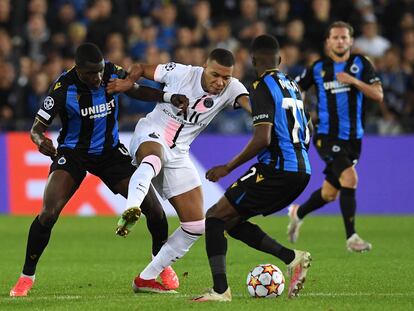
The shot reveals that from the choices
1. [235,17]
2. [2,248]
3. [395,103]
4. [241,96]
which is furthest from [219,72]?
[235,17]

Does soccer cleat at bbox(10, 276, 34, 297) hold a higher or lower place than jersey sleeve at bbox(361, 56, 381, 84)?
lower

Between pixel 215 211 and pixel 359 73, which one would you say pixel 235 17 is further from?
pixel 215 211

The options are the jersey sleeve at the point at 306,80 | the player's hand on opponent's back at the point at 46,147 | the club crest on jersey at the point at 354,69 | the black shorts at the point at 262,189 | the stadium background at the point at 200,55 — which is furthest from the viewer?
the stadium background at the point at 200,55

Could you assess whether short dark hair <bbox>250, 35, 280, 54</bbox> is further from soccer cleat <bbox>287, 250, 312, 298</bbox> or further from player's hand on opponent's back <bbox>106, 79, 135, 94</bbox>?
soccer cleat <bbox>287, 250, 312, 298</bbox>

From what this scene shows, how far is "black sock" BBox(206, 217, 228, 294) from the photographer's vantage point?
7.59m

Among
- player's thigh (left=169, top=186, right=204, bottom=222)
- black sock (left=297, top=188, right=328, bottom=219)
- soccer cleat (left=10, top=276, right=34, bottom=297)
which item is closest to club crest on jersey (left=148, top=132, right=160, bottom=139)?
player's thigh (left=169, top=186, right=204, bottom=222)

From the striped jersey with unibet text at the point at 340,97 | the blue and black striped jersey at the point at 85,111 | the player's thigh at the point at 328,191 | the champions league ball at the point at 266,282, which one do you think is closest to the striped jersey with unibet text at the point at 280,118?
the champions league ball at the point at 266,282

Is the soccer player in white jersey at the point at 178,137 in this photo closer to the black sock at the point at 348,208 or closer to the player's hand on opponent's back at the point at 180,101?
the player's hand on opponent's back at the point at 180,101

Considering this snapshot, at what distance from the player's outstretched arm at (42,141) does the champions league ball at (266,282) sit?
1887mm

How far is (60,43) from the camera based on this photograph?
59.2 ft

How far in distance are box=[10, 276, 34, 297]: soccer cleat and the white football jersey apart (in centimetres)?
165

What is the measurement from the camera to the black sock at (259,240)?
777cm

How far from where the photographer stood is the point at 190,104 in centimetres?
872

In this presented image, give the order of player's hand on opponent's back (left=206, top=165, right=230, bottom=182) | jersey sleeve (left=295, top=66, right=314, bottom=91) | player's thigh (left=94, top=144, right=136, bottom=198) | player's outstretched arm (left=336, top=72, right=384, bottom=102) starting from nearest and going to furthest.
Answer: player's hand on opponent's back (left=206, top=165, right=230, bottom=182) → player's thigh (left=94, top=144, right=136, bottom=198) → player's outstretched arm (left=336, top=72, right=384, bottom=102) → jersey sleeve (left=295, top=66, right=314, bottom=91)
